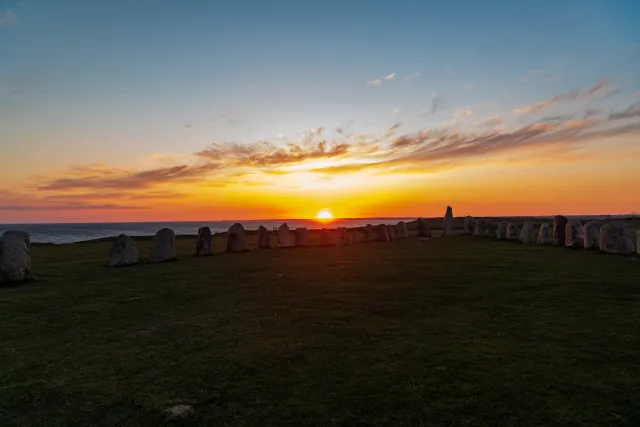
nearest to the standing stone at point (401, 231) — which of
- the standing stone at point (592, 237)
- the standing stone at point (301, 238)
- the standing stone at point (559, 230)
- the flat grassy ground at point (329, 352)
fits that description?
the standing stone at point (301, 238)

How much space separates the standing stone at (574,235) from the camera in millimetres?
21672

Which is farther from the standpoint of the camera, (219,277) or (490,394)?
(219,277)

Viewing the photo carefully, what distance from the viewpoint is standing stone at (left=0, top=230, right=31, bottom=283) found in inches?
549

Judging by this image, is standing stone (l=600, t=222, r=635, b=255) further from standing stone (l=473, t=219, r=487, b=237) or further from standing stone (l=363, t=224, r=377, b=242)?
standing stone (l=363, t=224, r=377, b=242)

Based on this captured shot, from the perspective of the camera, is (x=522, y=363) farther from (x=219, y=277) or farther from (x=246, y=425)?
(x=219, y=277)

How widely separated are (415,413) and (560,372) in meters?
2.47

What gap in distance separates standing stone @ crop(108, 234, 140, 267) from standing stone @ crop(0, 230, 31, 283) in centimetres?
349

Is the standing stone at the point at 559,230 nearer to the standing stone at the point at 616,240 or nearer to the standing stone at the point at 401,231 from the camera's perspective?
the standing stone at the point at 616,240

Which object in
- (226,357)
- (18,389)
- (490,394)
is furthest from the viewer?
(226,357)

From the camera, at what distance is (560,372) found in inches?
217

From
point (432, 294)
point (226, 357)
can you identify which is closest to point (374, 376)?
point (226, 357)

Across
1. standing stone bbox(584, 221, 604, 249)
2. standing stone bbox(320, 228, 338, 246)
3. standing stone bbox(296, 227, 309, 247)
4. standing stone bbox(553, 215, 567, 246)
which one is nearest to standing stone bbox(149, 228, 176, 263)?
standing stone bbox(296, 227, 309, 247)

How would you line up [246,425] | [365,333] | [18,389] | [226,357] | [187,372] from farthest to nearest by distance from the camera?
[365,333] < [226,357] < [187,372] < [18,389] < [246,425]

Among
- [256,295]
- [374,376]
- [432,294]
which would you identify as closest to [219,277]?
[256,295]
